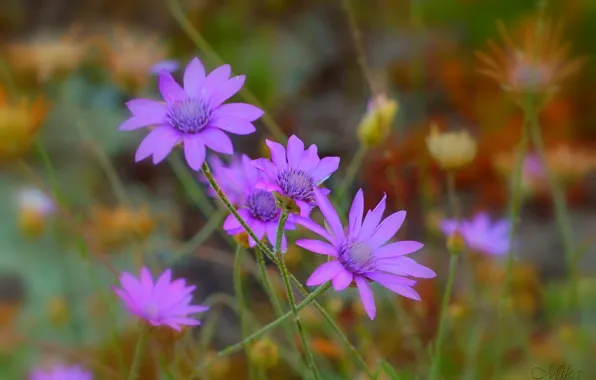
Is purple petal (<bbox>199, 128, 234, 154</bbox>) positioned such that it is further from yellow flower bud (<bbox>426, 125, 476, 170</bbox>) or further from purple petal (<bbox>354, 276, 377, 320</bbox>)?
yellow flower bud (<bbox>426, 125, 476, 170</bbox>)

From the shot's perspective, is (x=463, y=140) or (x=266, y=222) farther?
(x=463, y=140)

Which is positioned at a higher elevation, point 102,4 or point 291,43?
point 102,4

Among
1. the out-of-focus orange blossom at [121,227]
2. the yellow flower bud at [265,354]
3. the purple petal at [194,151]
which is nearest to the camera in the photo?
the purple petal at [194,151]

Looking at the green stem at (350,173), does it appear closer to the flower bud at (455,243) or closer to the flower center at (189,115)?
the flower bud at (455,243)

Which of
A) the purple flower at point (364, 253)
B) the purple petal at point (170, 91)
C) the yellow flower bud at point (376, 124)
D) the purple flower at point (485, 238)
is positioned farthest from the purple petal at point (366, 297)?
the purple flower at point (485, 238)

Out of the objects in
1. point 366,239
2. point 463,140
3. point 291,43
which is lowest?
point 366,239

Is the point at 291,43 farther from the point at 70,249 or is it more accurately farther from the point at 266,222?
the point at 266,222

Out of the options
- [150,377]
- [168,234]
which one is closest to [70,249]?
[168,234]
